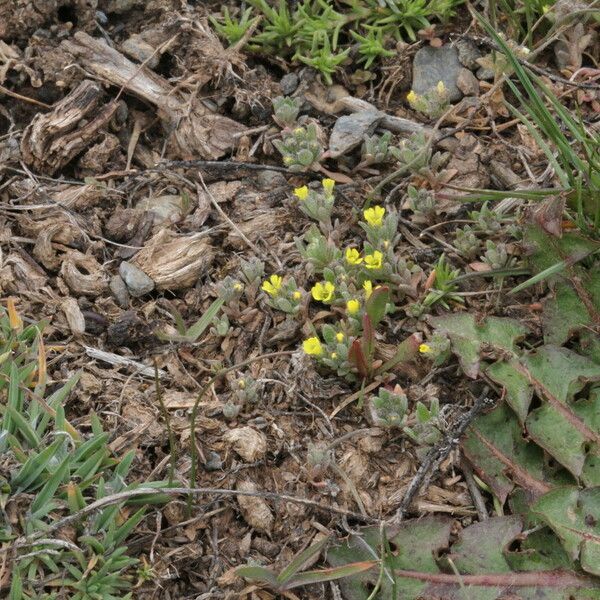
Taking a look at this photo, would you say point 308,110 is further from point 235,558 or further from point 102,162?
point 235,558

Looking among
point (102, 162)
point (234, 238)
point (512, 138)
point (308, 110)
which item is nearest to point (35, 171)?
point (102, 162)

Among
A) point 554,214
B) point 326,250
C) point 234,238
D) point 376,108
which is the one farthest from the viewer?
point 376,108

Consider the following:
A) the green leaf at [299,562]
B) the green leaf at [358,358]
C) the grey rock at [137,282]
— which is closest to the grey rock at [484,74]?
the green leaf at [358,358]

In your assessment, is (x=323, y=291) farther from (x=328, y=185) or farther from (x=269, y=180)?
(x=269, y=180)

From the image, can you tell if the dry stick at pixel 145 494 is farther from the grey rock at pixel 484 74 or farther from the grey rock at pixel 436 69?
the grey rock at pixel 484 74

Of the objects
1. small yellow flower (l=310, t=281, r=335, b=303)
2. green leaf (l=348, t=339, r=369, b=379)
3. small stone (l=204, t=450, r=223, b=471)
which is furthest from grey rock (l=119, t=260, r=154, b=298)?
green leaf (l=348, t=339, r=369, b=379)

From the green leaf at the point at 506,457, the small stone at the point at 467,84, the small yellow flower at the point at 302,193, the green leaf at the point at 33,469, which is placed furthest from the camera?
the small stone at the point at 467,84

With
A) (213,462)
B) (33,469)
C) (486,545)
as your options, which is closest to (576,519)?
(486,545)
